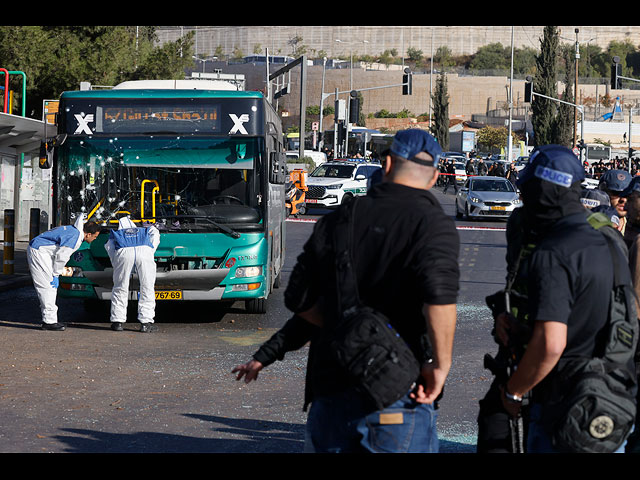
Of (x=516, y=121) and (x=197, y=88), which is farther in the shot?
(x=516, y=121)

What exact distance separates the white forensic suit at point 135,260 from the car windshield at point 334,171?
76.2 feet

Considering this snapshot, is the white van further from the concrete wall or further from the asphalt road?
the concrete wall

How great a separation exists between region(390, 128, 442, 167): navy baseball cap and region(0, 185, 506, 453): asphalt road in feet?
10.2

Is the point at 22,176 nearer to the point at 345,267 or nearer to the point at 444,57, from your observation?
the point at 345,267

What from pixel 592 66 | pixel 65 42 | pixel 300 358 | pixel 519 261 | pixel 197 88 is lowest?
pixel 300 358

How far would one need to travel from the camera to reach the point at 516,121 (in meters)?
125

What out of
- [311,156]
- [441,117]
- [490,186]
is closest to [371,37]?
[441,117]

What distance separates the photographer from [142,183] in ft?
39.0

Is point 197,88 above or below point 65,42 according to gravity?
below

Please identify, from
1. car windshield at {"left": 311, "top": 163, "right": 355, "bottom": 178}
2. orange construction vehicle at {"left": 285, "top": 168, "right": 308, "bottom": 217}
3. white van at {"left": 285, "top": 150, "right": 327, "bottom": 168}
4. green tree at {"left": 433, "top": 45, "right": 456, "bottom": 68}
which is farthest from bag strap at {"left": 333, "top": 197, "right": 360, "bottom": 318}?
green tree at {"left": 433, "top": 45, "right": 456, "bottom": 68}
